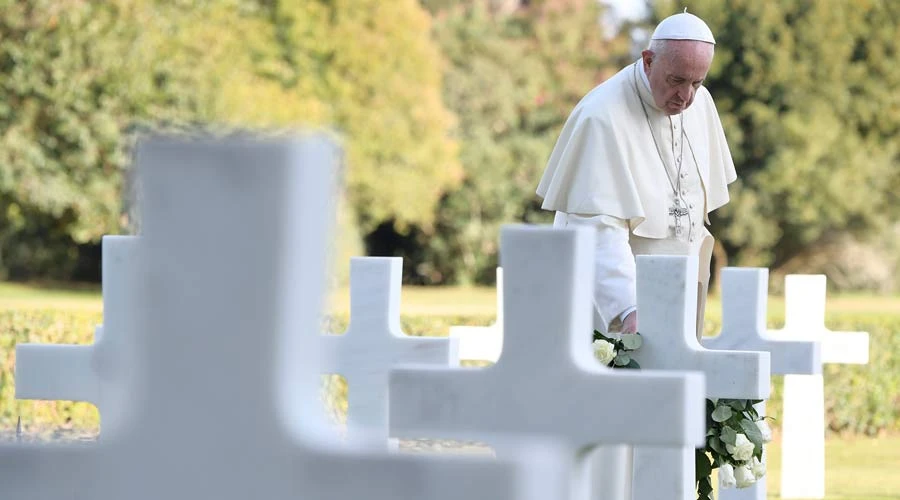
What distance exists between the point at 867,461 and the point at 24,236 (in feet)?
103

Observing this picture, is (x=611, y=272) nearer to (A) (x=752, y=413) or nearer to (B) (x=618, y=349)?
(B) (x=618, y=349)

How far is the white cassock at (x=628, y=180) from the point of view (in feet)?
16.9

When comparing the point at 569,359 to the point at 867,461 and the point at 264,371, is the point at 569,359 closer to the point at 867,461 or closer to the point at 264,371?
the point at 264,371

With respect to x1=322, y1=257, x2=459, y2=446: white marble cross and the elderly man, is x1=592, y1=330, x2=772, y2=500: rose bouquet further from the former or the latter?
x1=322, y1=257, x2=459, y2=446: white marble cross

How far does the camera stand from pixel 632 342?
478 centimetres

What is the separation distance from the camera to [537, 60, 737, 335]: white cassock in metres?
5.16

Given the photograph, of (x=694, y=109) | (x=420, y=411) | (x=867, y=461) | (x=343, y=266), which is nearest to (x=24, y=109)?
(x=343, y=266)

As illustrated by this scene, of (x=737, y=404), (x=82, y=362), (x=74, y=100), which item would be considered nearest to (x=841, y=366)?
(x=737, y=404)

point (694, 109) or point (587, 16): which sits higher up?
point (587, 16)

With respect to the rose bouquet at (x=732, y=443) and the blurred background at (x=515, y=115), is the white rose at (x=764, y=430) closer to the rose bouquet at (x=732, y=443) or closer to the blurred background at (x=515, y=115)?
the rose bouquet at (x=732, y=443)

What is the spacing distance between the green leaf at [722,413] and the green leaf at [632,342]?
1.39 feet

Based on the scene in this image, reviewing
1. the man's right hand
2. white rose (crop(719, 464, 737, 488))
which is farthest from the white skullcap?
white rose (crop(719, 464, 737, 488))

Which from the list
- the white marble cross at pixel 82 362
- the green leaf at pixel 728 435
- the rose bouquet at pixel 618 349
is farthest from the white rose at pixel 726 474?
the white marble cross at pixel 82 362

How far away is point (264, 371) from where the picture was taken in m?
1.87
